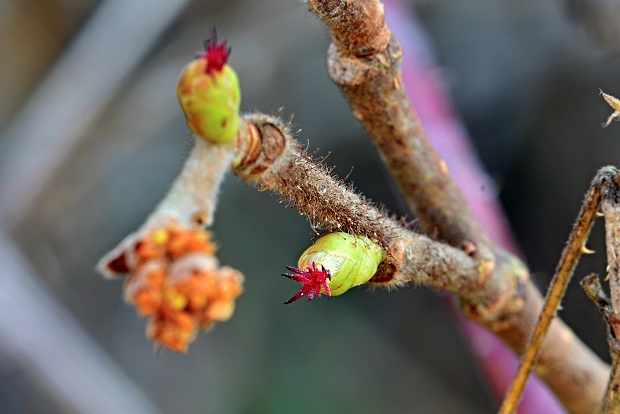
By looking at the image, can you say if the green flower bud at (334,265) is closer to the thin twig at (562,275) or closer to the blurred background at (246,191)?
the thin twig at (562,275)

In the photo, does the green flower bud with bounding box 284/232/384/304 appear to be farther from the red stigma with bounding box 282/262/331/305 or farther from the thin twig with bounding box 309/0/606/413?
the thin twig with bounding box 309/0/606/413

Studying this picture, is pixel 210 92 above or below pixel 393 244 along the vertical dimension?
above

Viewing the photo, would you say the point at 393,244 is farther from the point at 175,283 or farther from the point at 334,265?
the point at 175,283

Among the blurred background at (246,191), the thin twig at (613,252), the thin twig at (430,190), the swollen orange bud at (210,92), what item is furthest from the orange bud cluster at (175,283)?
the blurred background at (246,191)

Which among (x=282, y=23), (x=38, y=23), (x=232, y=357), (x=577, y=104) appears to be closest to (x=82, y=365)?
(x=232, y=357)

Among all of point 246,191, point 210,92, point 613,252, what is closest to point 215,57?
point 210,92

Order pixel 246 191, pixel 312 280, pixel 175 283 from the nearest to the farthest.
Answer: pixel 175 283, pixel 312 280, pixel 246 191

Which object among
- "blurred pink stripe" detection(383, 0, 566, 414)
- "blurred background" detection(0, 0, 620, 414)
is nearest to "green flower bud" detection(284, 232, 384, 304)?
"blurred pink stripe" detection(383, 0, 566, 414)
